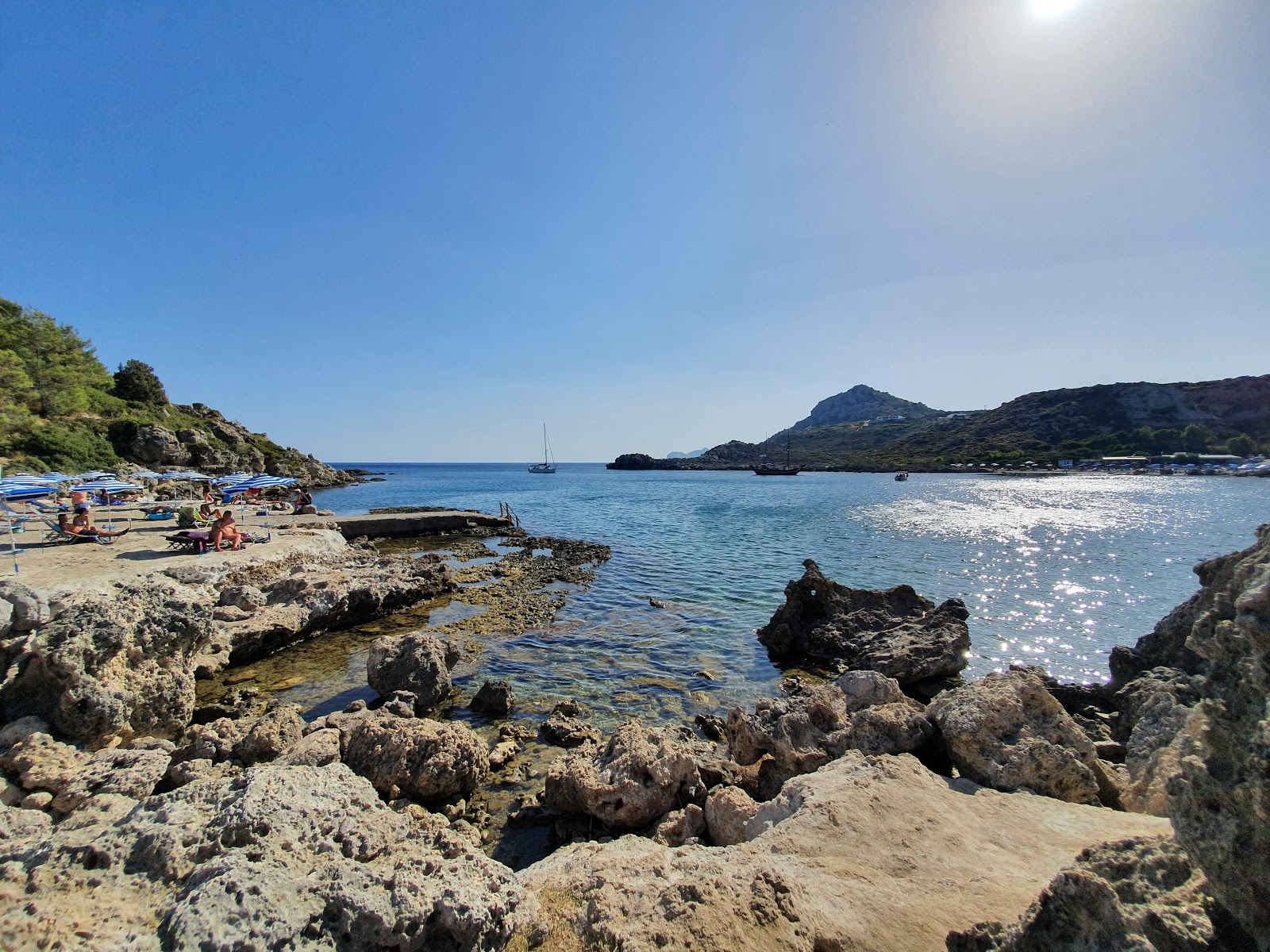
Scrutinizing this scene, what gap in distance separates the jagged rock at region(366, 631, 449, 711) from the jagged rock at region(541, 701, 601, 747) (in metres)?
2.46

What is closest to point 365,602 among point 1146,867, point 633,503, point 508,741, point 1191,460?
point 508,741

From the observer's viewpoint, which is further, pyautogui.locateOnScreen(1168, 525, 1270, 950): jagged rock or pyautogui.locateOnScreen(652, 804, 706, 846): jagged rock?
pyautogui.locateOnScreen(652, 804, 706, 846): jagged rock

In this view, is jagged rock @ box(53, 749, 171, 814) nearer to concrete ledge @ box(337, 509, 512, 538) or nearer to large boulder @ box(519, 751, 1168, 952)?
large boulder @ box(519, 751, 1168, 952)

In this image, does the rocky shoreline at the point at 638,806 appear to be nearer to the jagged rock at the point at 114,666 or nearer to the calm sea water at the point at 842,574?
the jagged rock at the point at 114,666

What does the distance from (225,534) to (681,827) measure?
65.3 feet

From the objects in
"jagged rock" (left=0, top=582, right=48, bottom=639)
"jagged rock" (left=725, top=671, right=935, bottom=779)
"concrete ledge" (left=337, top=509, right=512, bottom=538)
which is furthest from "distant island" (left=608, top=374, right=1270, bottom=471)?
"jagged rock" (left=0, top=582, right=48, bottom=639)

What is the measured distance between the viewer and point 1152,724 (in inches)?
266

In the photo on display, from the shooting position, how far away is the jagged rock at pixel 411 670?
10484 mm

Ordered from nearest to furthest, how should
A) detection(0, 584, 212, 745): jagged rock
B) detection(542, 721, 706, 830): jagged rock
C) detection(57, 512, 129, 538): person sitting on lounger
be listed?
detection(542, 721, 706, 830): jagged rock → detection(0, 584, 212, 745): jagged rock → detection(57, 512, 129, 538): person sitting on lounger

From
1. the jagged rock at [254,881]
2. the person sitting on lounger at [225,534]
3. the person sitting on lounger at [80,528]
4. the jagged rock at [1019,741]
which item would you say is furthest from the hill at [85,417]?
the jagged rock at [1019,741]

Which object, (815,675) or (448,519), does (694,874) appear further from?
(448,519)

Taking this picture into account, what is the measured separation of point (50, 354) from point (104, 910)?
73772mm

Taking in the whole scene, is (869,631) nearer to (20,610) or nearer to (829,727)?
(829,727)

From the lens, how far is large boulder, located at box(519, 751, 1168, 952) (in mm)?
3762
